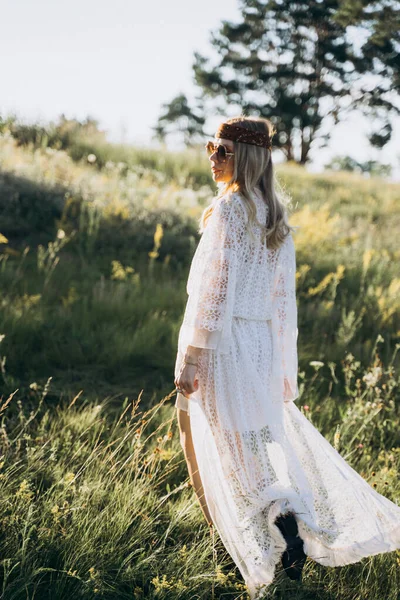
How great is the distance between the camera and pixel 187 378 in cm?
265

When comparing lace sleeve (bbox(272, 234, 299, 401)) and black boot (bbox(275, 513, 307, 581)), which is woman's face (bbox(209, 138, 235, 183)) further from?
black boot (bbox(275, 513, 307, 581))

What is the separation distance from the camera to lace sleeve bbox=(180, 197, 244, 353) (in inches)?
105

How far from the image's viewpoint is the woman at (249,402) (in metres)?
2.64

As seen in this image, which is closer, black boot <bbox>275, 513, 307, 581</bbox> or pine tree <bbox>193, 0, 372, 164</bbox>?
black boot <bbox>275, 513, 307, 581</bbox>

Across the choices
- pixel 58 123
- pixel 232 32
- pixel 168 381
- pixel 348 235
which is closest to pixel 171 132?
pixel 232 32

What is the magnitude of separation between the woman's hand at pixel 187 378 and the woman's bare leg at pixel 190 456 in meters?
0.30

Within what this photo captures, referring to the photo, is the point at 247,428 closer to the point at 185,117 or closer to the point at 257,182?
the point at 257,182

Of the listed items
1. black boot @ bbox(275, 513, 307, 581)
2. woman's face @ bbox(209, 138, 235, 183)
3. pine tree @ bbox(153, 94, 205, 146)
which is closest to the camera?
black boot @ bbox(275, 513, 307, 581)

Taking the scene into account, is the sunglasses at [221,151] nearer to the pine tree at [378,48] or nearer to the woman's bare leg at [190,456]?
the woman's bare leg at [190,456]

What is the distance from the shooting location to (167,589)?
98.7 inches

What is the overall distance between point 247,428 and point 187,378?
13.7 inches

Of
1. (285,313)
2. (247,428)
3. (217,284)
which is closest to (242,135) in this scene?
(217,284)

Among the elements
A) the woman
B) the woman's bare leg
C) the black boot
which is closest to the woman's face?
the woman

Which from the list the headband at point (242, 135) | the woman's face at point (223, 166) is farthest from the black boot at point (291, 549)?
the headband at point (242, 135)
